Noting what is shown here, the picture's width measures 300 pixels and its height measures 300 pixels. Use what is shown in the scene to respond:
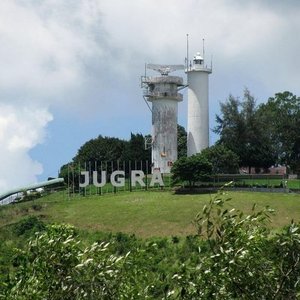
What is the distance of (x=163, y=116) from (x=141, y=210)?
25.9 m

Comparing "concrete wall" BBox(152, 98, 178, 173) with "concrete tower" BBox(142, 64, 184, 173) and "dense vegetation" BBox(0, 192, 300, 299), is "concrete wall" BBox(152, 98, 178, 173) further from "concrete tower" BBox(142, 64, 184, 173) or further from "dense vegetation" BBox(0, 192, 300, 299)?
"dense vegetation" BBox(0, 192, 300, 299)

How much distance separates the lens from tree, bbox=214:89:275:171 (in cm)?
8450

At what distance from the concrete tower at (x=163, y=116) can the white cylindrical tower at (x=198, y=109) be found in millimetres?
1935

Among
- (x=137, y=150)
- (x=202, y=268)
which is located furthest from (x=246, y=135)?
(x=202, y=268)

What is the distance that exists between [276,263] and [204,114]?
7510 centimetres

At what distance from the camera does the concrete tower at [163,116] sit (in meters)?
84.9

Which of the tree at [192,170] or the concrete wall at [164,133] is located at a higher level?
the concrete wall at [164,133]

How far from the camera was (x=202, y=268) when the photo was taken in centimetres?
911

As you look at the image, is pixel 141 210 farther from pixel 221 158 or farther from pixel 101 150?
pixel 101 150

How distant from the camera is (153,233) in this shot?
5384 centimetres

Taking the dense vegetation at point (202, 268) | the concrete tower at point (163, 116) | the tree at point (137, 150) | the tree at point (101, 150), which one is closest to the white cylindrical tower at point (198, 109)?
the concrete tower at point (163, 116)

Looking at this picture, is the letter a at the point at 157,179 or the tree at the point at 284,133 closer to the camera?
the letter a at the point at 157,179

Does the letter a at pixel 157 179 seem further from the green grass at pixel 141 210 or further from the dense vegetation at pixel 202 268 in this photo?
the dense vegetation at pixel 202 268

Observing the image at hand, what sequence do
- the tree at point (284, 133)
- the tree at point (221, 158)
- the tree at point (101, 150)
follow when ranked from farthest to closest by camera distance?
the tree at point (101, 150) < the tree at point (284, 133) < the tree at point (221, 158)
